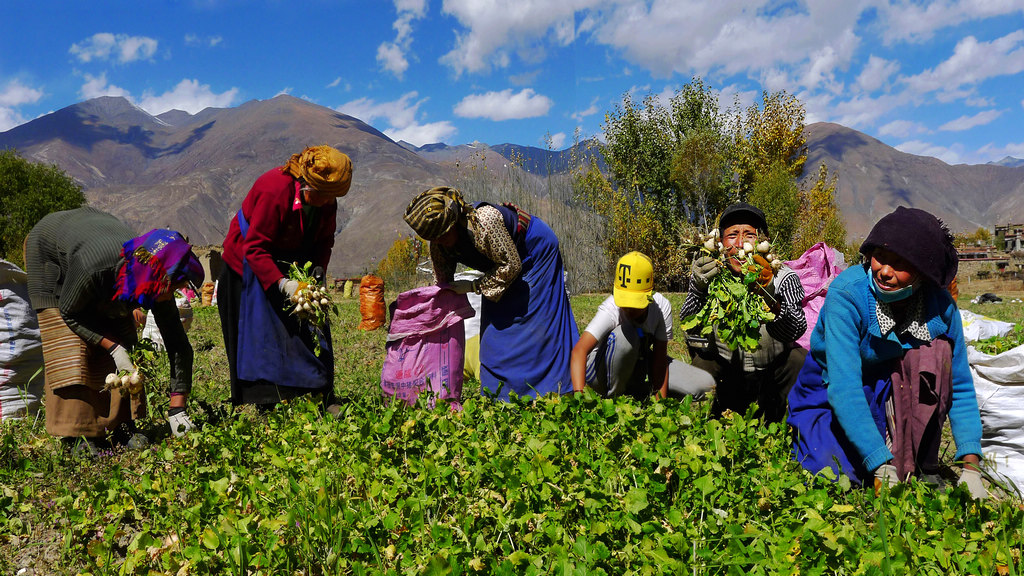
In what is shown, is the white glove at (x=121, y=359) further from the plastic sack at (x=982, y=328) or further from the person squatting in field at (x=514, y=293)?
the plastic sack at (x=982, y=328)

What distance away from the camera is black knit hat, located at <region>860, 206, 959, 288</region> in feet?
7.50

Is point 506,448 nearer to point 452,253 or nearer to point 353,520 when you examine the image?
point 353,520

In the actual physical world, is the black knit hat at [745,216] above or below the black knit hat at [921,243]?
above

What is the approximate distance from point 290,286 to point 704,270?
6.27ft

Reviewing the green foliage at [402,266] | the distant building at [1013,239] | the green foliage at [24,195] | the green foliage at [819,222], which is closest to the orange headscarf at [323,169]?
the green foliage at [402,266]

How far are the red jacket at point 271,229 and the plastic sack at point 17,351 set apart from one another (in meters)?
1.71

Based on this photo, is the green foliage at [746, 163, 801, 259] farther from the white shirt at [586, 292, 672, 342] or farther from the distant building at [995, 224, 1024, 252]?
the distant building at [995, 224, 1024, 252]

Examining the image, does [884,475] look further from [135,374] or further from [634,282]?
[135,374]

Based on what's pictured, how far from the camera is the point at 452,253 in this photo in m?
3.21

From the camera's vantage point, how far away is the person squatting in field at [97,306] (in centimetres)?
305

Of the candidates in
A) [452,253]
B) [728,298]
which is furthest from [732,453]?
[452,253]

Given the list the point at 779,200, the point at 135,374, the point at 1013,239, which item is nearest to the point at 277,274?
the point at 135,374

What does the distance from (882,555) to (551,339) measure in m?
1.81

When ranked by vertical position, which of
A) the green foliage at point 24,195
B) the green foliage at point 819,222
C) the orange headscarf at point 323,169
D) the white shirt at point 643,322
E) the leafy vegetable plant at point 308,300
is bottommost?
the white shirt at point 643,322
